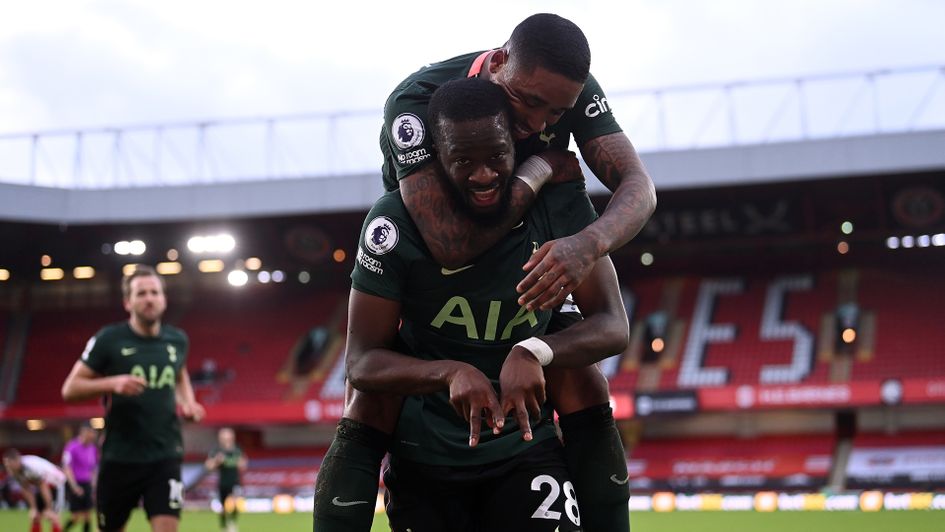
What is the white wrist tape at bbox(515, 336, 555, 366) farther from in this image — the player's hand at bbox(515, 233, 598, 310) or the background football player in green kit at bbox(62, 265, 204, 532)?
the background football player in green kit at bbox(62, 265, 204, 532)

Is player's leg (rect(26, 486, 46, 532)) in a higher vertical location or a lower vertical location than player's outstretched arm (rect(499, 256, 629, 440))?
lower

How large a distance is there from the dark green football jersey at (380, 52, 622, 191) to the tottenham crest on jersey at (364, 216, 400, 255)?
0.24 meters

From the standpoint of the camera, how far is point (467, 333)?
4.06 metres

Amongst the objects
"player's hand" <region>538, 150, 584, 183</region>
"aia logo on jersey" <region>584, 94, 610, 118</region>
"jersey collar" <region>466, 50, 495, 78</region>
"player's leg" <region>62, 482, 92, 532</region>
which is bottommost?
"player's leg" <region>62, 482, 92, 532</region>

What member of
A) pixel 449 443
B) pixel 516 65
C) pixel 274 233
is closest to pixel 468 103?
pixel 516 65

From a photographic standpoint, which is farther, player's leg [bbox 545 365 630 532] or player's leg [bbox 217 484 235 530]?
player's leg [bbox 217 484 235 530]

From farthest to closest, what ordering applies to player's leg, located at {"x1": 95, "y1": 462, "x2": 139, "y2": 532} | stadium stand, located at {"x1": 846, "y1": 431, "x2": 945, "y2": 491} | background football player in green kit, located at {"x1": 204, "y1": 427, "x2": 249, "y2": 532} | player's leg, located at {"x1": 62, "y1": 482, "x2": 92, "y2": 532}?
stadium stand, located at {"x1": 846, "y1": 431, "x2": 945, "y2": 491} → background football player in green kit, located at {"x1": 204, "y1": 427, "x2": 249, "y2": 532} → player's leg, located at {"x1": 62, "y1": 482, "x2": 92, "y2": 532} → player's leg, located at {"x1": 95, "y1": 462, "x2": 139, "y2": 532}

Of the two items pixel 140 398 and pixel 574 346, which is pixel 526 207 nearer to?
pixel 574 346

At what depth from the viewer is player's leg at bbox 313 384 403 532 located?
4156mm

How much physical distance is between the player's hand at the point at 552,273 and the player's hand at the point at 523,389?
194 mm

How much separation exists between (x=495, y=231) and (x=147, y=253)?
118 feet

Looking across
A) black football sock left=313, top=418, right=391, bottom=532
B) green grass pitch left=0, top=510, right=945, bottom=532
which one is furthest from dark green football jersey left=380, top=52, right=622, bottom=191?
green grass pitch left=0, top=510, right=945, bottom=532

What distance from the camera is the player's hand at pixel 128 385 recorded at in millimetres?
7688

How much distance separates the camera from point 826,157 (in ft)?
96.4
